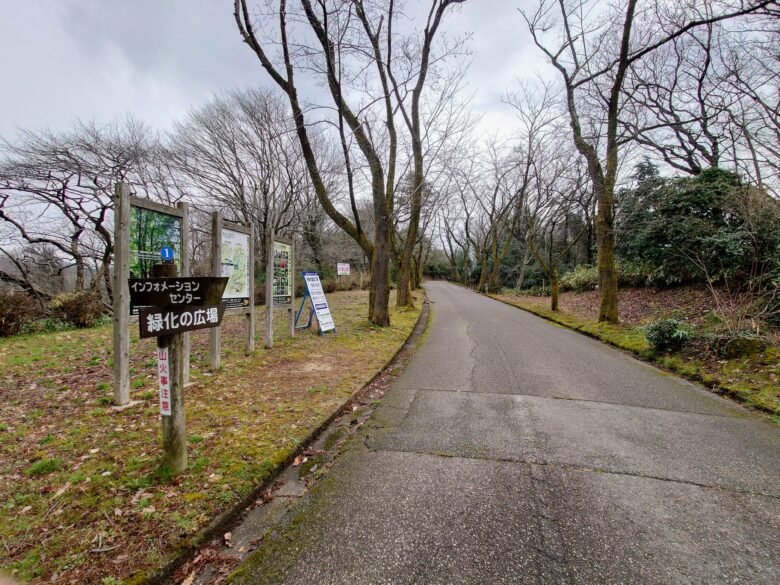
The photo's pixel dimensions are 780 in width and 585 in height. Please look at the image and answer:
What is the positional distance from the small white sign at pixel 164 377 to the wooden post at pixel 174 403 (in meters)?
0.01

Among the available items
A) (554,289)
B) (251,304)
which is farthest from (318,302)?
(554,289)

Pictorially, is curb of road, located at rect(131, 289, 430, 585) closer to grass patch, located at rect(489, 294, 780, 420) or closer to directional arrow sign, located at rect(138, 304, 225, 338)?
directional arrow sign, located at rect(138, 304, 225, 338)

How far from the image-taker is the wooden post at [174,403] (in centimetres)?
231

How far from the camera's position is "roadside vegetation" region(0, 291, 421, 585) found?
187cm

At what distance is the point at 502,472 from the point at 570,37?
502 inches

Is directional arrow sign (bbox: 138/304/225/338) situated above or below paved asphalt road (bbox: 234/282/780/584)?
above

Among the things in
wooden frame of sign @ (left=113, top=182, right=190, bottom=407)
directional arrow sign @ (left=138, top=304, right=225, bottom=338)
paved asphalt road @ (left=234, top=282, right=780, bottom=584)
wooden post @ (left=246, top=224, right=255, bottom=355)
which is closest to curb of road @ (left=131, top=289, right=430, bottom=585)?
paved asphalt road @ (left=234, top=282, right=780, bottom=584)

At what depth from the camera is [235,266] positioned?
5.70 m

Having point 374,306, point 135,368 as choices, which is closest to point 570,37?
point 374,306

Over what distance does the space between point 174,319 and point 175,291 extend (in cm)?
19

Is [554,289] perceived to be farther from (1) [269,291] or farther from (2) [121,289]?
(2) [121,289]

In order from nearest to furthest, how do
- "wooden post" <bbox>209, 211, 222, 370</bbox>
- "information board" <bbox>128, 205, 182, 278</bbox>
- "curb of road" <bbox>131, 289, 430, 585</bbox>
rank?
1. "curb of road" <bbox>131, 289, 430, 585</bbox>
2. "information board" <bbox>128, 205, 182, 278</bbox>
3. "wooden post" <bbox>209, 211, 222, 370</bbox>

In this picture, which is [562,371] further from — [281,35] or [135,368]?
[281,35]

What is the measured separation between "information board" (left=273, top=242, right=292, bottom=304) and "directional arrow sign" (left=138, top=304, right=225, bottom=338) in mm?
4777
